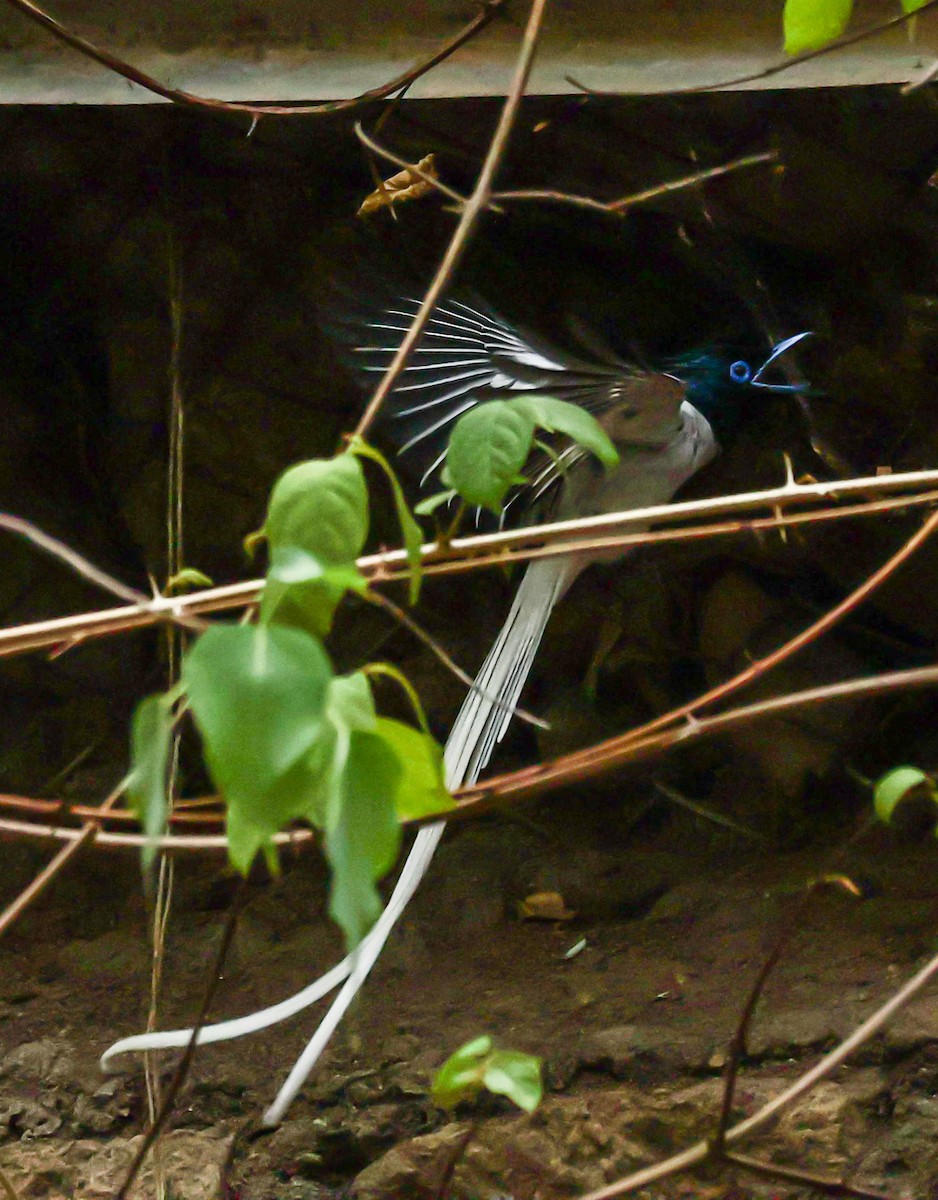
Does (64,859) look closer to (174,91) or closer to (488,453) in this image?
(488,453)

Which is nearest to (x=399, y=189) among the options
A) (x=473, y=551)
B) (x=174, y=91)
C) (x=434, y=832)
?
(x=174, y=91)

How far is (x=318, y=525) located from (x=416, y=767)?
117 mm

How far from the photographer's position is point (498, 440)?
1.63 ft

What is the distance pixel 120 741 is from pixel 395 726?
71.4 inches

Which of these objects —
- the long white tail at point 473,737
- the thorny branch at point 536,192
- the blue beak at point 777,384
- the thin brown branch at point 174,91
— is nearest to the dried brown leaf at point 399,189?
the thorny branch at point 536,192

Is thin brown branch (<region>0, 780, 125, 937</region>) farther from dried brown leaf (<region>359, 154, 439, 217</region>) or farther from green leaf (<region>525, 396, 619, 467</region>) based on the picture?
dried brown leaf (<region>359, 154, 439, 217</region>)

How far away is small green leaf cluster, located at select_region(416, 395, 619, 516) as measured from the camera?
49cm

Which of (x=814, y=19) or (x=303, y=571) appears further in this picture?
(x=814, y=19)

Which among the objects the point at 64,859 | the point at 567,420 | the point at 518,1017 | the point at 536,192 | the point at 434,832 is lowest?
the point at 518,1017

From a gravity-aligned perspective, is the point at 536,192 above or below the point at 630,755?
above

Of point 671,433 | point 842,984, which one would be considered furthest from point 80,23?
point 842,984

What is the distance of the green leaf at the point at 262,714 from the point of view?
320 millimetres

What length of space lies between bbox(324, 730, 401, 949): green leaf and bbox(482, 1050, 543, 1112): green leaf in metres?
0.30

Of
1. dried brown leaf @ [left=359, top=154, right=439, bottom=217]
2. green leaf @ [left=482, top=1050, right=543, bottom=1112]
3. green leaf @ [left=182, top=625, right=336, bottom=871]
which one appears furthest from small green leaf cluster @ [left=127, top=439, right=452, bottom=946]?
dried brown leaf @ [left=359, top=154, right=439, bottom=217]
